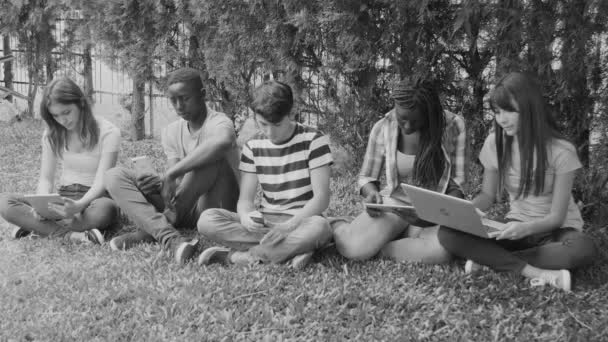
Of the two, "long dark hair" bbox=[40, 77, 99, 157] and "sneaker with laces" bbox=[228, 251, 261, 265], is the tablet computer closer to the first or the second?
"long dark hair" bbox=[40, 77, 99, 157]

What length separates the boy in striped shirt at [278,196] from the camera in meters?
4.32

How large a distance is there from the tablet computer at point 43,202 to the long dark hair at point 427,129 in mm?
2304

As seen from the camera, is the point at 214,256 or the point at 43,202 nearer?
the point at 214,256

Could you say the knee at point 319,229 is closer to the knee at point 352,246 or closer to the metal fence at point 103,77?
the knee at point 352,246

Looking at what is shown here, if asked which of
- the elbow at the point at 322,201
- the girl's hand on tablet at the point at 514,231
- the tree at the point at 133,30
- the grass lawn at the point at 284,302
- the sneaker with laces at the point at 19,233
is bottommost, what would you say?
the grass lawn at the point at 284,302

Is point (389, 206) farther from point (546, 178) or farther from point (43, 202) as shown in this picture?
point (43, 202)

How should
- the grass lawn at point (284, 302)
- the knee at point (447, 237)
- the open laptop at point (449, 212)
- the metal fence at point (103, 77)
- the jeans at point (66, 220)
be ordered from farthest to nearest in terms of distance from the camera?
1. the metal fence at point (103, 77)
2. the jeans at point (66, 220)
3. the knee at point (447, 237)
4. the open laptop at point (449, 212)
5. the grass lawn at point (284, 302)

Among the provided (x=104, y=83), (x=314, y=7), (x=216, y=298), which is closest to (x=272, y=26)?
(x=314, y=7)

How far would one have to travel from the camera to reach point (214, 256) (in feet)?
14.7

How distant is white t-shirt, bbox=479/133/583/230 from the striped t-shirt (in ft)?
3.08

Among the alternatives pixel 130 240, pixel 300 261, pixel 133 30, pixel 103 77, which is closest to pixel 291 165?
pixel 300 261

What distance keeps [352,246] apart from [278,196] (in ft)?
1.82

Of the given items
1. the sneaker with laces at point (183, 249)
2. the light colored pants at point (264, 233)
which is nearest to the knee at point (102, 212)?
the sneaker with laces at point (183, 249)

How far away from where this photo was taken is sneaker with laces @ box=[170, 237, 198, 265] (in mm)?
4456
